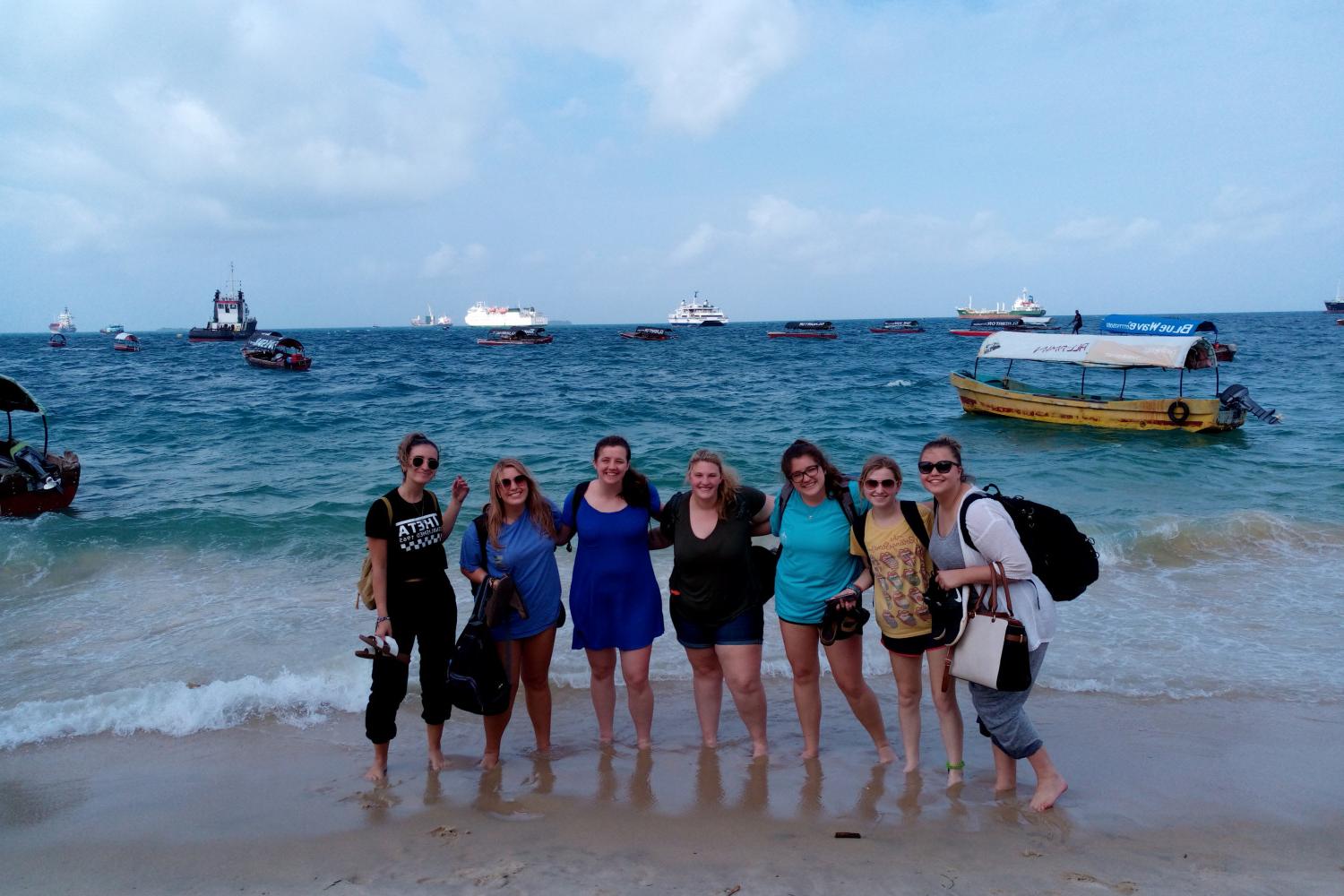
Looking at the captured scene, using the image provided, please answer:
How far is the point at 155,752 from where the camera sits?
4984mm

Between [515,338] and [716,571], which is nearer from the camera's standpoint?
[716,571]

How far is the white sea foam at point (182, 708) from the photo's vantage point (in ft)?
17.2

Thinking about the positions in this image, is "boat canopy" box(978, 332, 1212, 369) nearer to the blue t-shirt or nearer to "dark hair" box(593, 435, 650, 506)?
"dark hair" box(593, 435, 650, 506)

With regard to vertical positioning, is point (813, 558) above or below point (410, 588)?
above

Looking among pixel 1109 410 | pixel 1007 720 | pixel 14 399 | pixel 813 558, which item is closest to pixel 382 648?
pixel 813 558

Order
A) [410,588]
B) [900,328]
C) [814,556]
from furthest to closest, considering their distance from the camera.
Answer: [900,328]
[410,588]
[814,556]

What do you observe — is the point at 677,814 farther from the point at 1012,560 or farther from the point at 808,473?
the point at 1012,560

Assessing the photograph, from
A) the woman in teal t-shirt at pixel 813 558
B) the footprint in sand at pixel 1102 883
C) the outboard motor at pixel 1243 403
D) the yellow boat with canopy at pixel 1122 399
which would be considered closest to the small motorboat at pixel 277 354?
the yellow boat with canopy at pixel 1122 399

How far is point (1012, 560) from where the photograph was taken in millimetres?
3586

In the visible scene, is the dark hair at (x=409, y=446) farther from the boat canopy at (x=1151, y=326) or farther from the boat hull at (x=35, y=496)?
the boat canopy at (x=1151, y=326)

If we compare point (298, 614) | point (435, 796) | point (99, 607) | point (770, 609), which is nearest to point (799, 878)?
point (435, 796)

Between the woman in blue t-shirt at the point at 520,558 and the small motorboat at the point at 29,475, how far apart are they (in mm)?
10419

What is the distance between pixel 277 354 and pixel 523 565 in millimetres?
45776

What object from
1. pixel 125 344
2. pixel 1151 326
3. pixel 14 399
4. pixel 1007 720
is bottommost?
pixel 1007 720
